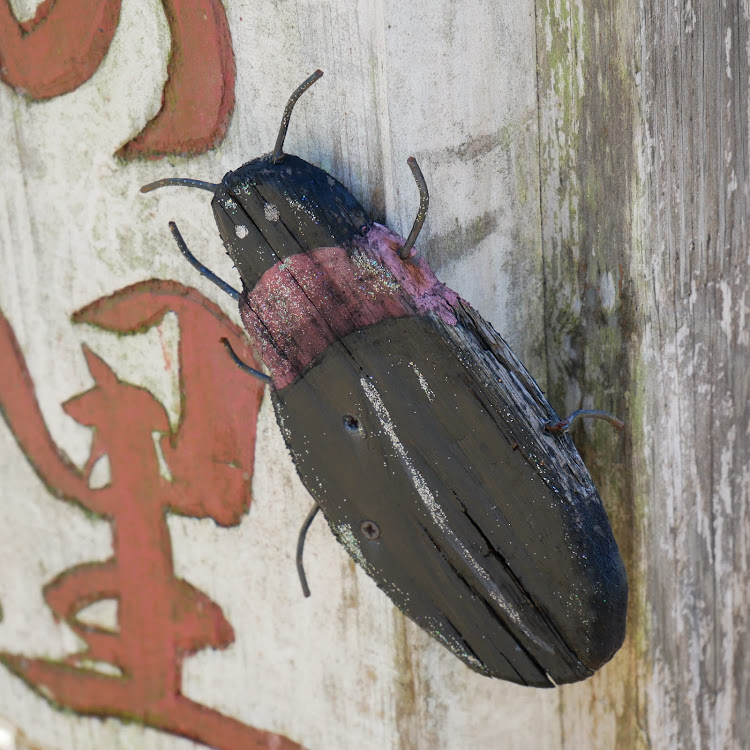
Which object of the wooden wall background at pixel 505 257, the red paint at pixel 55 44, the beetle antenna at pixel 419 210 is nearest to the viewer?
the beetle antenna at pixel 419 210

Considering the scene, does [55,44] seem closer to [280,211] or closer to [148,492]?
[280,211]

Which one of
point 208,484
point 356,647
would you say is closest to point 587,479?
point 356,647

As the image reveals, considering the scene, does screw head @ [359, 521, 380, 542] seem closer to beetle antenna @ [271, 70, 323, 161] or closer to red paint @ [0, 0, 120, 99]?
beetle antenna @ [271, 70, 323, 161]

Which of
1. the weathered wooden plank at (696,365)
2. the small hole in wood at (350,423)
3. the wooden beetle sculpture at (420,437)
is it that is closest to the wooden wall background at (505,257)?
the weathered wooden plank at (696,365)

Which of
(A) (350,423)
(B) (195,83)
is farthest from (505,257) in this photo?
(B) (195,83)

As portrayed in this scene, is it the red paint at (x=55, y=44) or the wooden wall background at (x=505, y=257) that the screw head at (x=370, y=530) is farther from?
the red paint at (x=55, y=44)
